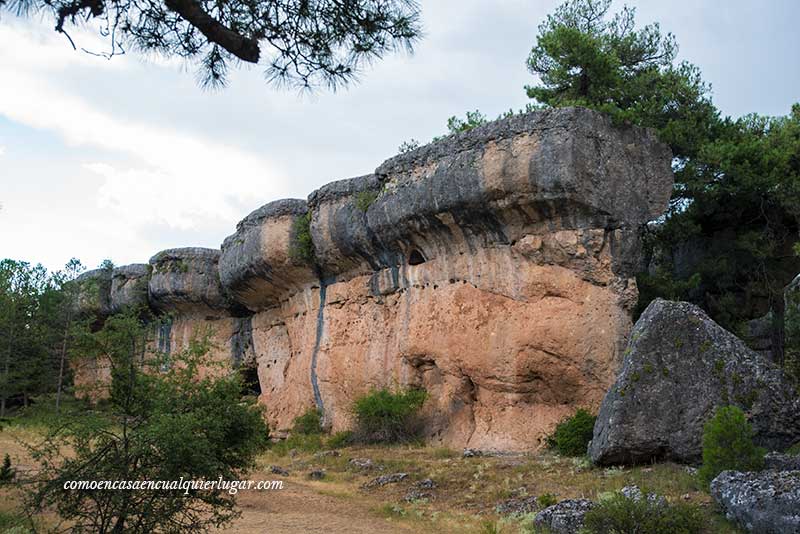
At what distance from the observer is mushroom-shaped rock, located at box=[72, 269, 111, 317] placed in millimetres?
28891

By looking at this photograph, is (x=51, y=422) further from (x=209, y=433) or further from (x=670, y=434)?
(x=670, y=434)

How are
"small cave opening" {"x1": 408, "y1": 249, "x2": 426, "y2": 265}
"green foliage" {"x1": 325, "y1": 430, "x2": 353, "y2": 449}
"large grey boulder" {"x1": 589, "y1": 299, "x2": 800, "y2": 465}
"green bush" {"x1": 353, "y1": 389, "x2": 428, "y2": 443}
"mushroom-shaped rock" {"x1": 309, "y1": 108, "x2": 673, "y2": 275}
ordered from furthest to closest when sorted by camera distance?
"small cave opening" {"x1": 408, "y1": 249, "x2": 426, "y2": 265}
"green foliage" {"x1": 325, "y1": 430, "x2": 353, "y2": 449}
"green bush" {"x1": 353, "y1": 389, "x2": 428, "y2": 443}
"mushroom-shaped rock" {"x1": 309, "y1": 108, "x2": 673, "y2": 275}
"large grey boulder" {"x1": 589, "y1": 299, "x2": 800, "y2": 465}

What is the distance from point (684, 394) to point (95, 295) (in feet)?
78.5

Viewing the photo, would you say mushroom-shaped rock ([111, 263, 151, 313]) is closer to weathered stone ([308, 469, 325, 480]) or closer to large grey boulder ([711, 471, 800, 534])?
weathered stone ([308, 469, 325, 480])

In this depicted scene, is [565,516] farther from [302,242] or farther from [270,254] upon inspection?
[270,254]

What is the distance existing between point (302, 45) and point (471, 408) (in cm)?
1053

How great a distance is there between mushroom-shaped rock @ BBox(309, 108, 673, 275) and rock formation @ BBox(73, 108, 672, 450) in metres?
0.03

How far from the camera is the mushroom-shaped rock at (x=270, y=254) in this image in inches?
787

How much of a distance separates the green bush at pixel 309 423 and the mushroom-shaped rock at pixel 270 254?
3.53 metres

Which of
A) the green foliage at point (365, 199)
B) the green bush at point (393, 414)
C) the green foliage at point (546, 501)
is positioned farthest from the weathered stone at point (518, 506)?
the green foliage at point (365, 199)

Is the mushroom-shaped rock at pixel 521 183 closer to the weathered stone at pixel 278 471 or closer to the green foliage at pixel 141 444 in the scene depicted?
the weathered stone at pixel 278 471

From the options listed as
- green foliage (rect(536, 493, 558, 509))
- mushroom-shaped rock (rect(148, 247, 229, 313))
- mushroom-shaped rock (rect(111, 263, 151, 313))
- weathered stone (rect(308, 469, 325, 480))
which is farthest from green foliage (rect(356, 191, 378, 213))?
Answer: mushroom-shaped rock (rect(111, 263, 151, 313))

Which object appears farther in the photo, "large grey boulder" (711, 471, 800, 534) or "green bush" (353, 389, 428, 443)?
"green bush" (353, 389, 428, 443)

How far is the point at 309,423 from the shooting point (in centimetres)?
1889
